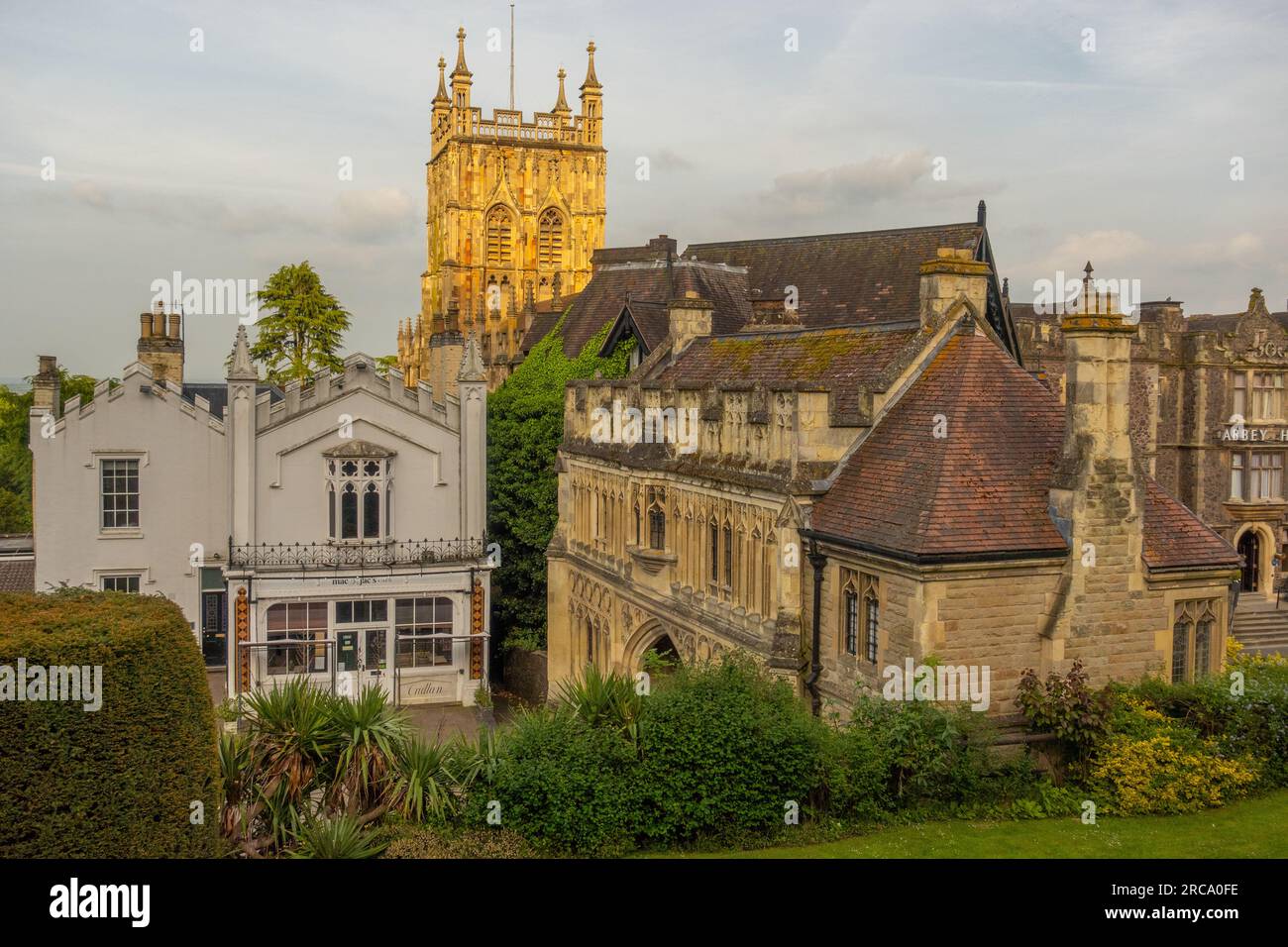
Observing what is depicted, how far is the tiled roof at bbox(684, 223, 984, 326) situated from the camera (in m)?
41.3

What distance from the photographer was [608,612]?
31.3 meters

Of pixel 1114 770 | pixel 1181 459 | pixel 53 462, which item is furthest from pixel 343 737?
pixel 1181 459

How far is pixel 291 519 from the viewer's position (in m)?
33.9

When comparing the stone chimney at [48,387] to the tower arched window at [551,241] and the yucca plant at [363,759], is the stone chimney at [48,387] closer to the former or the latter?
the yucca plant at [363,759]

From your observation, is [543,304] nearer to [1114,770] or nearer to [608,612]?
[608,612]

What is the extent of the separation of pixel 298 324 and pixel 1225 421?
122 ft

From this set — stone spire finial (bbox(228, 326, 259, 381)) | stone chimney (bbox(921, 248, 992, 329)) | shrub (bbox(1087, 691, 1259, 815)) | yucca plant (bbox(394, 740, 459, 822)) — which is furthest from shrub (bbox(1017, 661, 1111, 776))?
stone spire finial (bbox(228, 326, 259, 381))

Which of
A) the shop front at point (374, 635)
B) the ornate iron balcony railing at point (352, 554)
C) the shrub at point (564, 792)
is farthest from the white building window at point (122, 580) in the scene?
the shrub at point (564, 792)

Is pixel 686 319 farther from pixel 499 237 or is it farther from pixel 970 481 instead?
pixel 499 237

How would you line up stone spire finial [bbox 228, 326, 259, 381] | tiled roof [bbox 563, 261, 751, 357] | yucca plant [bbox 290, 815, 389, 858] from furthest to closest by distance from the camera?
tiled roof [bbox 563, 261, 751, 357], stone spire finial [bbox 228, 326, 259, 381], yucca plant [bbox 290, 815, 389, 858]

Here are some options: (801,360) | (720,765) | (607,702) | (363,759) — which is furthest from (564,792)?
(801,360)

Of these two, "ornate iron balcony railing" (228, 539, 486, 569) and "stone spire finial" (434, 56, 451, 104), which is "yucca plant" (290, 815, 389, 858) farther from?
"stone spire finial" (434, 56, 451, 104)

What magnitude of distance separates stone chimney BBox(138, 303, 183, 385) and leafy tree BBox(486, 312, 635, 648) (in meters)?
10.9

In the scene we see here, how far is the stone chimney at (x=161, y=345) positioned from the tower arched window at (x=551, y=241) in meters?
61.1
